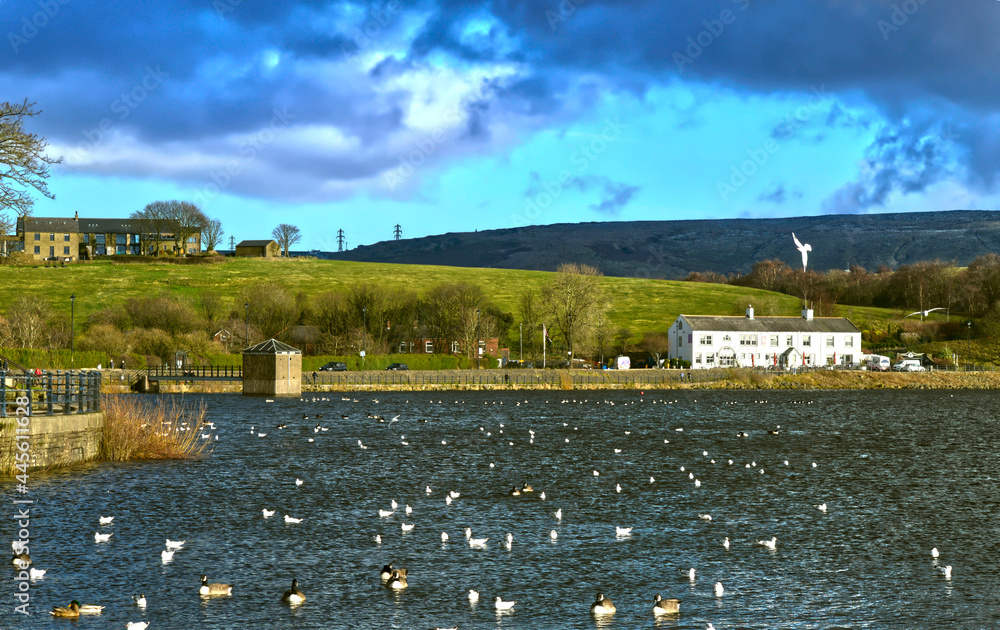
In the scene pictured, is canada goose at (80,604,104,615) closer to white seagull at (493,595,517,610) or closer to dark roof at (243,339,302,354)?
white seagull at (493,595,517,610)

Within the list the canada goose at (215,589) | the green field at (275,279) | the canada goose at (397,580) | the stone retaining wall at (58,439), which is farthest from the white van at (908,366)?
the canada goose at (215,589)

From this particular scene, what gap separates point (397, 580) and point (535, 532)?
7516 mm

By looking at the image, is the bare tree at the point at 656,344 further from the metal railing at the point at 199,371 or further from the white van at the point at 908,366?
the metal railing at the point at 199,371

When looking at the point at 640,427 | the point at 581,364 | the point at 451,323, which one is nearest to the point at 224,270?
the point at 451,323

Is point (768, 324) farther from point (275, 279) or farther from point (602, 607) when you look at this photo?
point (602, 607)

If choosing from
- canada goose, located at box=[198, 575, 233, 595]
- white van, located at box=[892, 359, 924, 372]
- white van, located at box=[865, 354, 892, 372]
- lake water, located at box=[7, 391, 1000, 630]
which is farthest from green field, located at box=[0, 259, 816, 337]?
canada goose, located at box=[198, 575, 233, 595]

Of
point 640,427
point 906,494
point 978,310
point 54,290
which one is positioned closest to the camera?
point 906,494

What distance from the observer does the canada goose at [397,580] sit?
21297mm

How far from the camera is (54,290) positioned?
159375mm

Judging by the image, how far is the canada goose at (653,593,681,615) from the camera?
1948 centimetres

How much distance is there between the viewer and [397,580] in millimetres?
21469

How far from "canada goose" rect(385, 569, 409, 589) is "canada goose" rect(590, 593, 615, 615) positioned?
443 centimetres

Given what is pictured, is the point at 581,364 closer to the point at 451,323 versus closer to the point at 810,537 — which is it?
the point at 451,323

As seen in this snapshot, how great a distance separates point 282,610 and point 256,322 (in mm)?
124809
